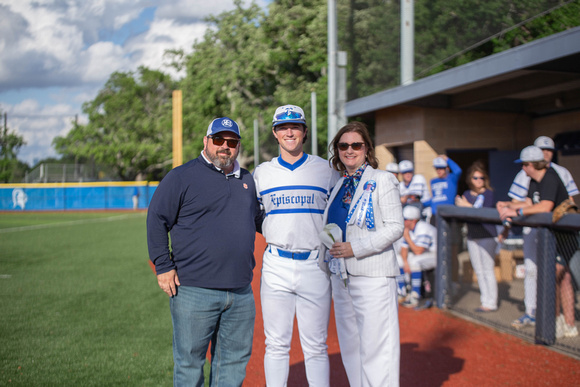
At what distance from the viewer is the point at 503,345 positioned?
16.5ft

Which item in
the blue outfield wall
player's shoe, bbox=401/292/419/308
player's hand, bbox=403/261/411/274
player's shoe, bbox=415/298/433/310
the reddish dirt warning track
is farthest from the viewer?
the blue outfield wall

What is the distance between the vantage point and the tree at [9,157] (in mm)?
45188

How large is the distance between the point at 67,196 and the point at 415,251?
36.1 meters

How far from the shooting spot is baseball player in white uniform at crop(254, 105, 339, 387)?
3.22 m

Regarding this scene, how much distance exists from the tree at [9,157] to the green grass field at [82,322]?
38.0 meters

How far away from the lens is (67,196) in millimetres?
37938

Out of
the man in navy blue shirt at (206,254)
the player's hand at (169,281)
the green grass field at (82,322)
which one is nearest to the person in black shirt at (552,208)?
the man in navy blue shirt at (206,254)

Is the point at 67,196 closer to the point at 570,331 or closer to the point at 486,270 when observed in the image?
the point at 486,270

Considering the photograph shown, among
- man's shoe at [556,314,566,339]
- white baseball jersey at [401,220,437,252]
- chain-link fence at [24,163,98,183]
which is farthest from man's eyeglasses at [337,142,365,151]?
chain-link fence at [24,163,98,183]

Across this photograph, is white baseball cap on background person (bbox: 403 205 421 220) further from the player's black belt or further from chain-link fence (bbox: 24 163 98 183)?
chain-link fence (bbox: 24 163 98 183)

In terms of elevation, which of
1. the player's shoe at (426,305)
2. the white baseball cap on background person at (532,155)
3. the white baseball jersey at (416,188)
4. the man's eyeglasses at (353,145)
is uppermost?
the white baseball cap on background person at (532,155)

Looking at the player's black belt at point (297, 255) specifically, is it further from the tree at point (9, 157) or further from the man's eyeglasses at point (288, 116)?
the tree at point (9, 157)

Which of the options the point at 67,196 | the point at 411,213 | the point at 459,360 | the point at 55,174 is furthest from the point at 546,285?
the point at 55,174

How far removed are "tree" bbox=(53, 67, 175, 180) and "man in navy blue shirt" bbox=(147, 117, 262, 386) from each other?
4718 centimetres
